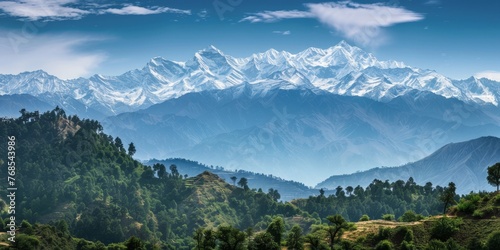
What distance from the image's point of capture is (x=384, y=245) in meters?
172

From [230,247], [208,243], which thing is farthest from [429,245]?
[208,243]

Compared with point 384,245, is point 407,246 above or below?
below

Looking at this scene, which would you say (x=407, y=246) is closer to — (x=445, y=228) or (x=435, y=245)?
(x=435, y=245)

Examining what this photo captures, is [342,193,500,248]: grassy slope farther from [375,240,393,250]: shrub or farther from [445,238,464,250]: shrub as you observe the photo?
[445,238,464,250]: shrub

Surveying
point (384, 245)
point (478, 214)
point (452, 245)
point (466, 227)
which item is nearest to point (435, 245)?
point (452, 245)

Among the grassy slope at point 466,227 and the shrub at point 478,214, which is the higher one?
the shrub at point 478,214

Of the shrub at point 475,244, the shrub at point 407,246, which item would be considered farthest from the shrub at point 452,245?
the shrub at point 407,246

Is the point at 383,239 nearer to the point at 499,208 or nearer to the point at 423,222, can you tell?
the point at 423,222

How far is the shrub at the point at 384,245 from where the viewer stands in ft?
560

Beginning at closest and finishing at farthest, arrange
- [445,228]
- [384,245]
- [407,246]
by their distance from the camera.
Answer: [407,246] < [384,245] < [445,228]

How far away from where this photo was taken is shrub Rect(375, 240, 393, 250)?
560 feet

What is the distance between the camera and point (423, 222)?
186500mm

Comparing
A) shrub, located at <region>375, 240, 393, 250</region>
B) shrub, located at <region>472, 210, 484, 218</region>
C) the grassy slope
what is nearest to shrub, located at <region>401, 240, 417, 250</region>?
the grassy slope

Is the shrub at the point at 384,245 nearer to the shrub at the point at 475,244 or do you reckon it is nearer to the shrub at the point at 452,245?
the shrub at the point at 452,245
